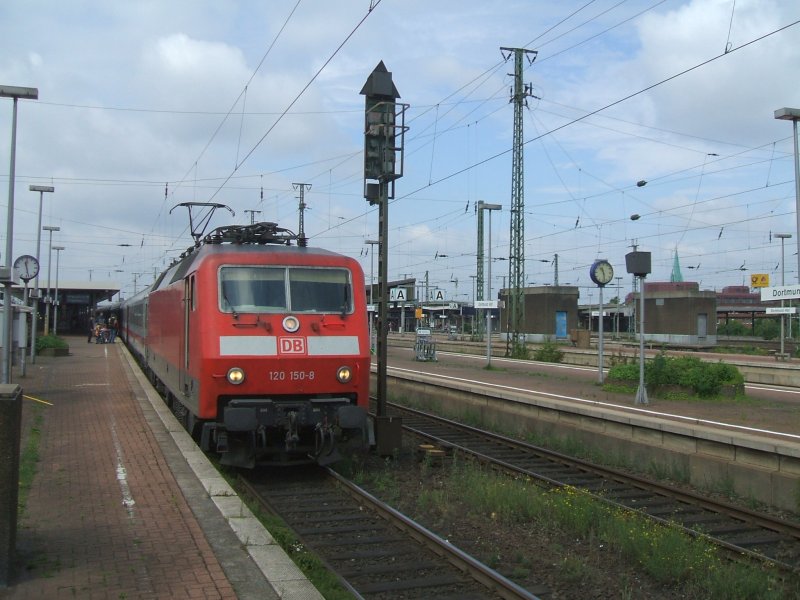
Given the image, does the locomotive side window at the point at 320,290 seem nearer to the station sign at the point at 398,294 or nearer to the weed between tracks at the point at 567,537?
the weed between tracks at the point at 567,537

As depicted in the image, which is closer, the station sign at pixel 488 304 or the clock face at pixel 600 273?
the clock face at pixel 600 273

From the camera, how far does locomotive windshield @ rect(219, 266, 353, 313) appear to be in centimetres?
917

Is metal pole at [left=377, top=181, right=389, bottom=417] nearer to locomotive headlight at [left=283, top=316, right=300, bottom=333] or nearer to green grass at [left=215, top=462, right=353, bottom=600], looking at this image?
locomotive headlight at [left=283, top=316, right=300, bottom=333]

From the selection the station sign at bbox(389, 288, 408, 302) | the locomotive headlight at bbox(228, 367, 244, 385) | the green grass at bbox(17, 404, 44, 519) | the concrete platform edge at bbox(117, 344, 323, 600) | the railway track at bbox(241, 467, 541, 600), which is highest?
the station sign at bbox(389, 288, 408, 302)

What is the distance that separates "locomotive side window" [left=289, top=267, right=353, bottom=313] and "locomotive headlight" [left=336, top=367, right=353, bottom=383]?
2.52ft

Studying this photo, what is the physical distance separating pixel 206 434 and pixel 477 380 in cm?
1168

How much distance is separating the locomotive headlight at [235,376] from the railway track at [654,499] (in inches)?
150

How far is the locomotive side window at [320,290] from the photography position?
9.37 m

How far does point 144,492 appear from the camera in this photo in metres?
7.68

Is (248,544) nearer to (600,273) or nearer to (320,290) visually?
(320,290)

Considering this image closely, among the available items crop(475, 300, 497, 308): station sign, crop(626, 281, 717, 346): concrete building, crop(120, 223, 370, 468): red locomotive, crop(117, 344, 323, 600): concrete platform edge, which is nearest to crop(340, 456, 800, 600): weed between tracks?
crop(120, 223, 370, 468): red locomotive

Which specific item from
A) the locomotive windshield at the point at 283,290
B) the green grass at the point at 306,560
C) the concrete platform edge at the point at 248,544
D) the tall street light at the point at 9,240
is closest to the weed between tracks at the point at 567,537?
the green grass at the point at 306,560

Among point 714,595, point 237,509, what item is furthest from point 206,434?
point 714,595

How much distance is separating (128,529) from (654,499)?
575cm
